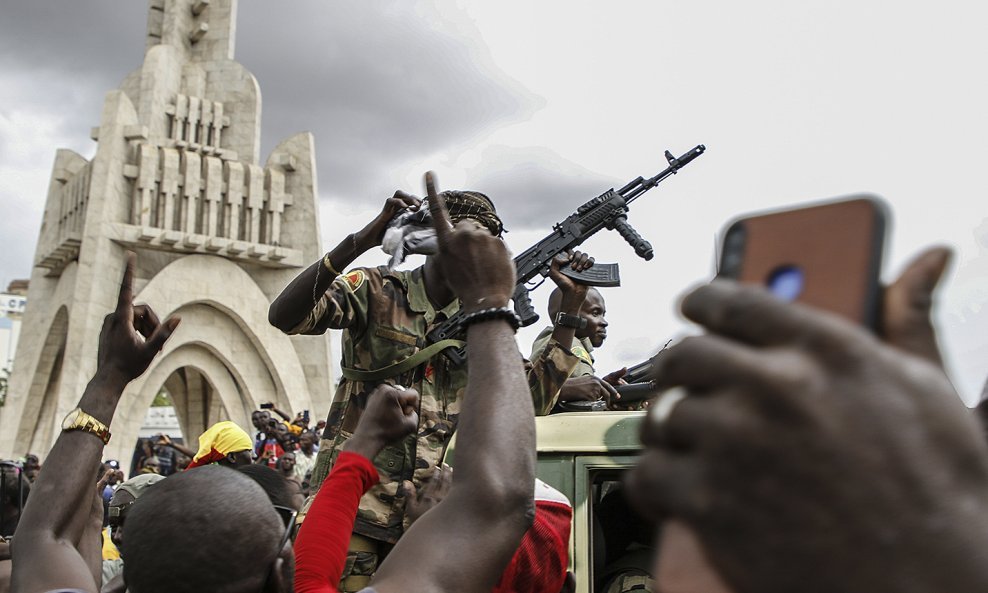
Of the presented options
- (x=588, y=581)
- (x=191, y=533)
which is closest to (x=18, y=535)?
(x=191, y=533)

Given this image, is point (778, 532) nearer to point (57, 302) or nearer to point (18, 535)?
point (18, 535)

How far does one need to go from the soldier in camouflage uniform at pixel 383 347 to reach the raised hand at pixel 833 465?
232 centimetres

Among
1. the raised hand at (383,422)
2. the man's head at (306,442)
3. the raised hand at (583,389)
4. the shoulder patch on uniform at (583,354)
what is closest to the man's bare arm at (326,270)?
the raised hand at (383,422)

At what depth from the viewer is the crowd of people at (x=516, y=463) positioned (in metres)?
0.52

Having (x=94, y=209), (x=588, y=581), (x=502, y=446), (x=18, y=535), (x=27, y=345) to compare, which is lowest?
(x=588, y=581)

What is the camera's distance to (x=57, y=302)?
70.5ft

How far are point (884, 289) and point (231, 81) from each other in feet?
82.6

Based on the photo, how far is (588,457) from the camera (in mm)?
3240

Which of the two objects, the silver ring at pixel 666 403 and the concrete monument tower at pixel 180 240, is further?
the concrete monument tower at pixel 180 240

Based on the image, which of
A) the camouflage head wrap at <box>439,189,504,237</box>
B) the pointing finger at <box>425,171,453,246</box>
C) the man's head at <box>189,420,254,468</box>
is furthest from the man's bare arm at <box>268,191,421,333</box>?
the man's head at <box>189,420,254,468</box>

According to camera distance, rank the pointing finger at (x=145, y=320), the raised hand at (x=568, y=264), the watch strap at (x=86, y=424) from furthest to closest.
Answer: the raised hand at (x=568, y=264), the pointing finger at (x=145, y=320), the watch strap at (x=86, y=424)

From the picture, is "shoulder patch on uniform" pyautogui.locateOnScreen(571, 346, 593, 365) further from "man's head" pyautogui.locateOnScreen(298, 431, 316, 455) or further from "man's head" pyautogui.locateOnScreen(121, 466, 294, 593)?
"man's head" pyautogui.locateOnScreen(298, 431, 316, 455)

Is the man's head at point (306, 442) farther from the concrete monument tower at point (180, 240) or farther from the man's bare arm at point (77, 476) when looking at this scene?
the man's bare arm at point (77, 476)

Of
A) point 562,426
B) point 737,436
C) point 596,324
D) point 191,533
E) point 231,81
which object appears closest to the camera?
point 737,436
